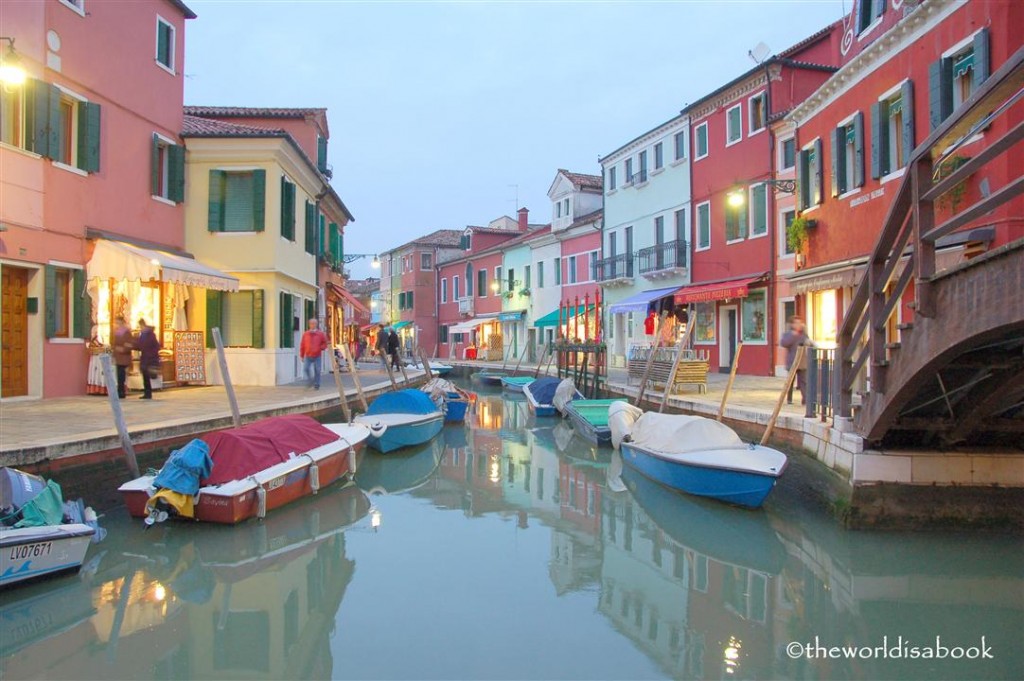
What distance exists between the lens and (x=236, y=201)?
15.7 metres

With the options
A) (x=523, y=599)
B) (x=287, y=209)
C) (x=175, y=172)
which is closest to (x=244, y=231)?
(x=287, y=209)

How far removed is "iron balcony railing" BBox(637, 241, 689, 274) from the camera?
23.5m

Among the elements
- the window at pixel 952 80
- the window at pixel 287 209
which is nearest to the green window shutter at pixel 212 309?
the window at pixel 287 209

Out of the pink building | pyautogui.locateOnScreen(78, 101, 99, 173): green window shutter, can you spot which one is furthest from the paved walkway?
pyautogui.locateOnScreen(78, 101, 99, 173): green window shutter

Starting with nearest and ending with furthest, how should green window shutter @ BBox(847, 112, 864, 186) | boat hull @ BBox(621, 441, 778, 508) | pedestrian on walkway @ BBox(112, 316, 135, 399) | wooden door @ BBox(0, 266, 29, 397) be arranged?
boat hull @ BBox(621, 441, 778, 508) < wooden door @ BBox(0, 266, 29, 397) < pedestrian on walkway @ BBox(112, 316, 135, 399) < green window shutter @ BBox(847, 112, 864, 186)

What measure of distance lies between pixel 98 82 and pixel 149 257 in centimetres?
310

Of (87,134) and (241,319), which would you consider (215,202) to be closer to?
(241,319)

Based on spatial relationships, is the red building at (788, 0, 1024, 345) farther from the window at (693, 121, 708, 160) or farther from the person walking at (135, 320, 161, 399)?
the person walking at (135, 320, 161, 399)

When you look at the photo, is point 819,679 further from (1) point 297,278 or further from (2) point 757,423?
(1) point 297,278

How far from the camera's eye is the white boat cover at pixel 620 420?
12.9 m

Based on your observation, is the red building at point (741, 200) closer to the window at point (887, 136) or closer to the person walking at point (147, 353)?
the window at point (887, 136)

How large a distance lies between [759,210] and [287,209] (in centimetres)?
1183

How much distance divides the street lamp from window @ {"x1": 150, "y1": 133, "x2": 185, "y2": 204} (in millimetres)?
3526

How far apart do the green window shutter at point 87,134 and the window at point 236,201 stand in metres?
3.23
